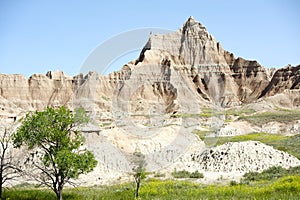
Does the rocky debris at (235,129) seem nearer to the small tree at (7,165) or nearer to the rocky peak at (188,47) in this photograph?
the small tree at (7,165)

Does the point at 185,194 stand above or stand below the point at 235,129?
below

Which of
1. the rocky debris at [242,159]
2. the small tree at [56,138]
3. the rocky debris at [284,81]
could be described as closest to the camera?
the small tree at [56,138]

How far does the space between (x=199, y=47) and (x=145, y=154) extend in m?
113

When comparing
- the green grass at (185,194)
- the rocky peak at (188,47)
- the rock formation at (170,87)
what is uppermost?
the rocky peak at (188,47)

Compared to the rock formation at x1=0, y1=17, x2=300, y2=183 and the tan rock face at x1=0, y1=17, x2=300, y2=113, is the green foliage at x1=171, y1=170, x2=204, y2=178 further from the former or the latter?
the tan rock face at x1=0, y1=17, x2=300, y2=113

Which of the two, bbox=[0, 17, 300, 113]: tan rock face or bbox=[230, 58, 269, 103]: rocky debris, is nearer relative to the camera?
bbox=[0, 17, 300, 113]: tan rock face

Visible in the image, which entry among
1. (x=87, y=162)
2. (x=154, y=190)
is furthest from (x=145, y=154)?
(x=87, y=162)

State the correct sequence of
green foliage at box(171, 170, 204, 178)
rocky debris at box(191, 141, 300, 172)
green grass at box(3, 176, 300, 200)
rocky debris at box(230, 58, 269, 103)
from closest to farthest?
green grass at box(3, 176, 300, 200)
green foliage at box(171, 170, 204, 178)
rocky debris at box(191, 141, 300, 172)
rocky debris at box(230, 58, 269, 103)

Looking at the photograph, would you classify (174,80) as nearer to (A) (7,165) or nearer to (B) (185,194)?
(A) (7,165)

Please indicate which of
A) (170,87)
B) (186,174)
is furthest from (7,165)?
(170,87)

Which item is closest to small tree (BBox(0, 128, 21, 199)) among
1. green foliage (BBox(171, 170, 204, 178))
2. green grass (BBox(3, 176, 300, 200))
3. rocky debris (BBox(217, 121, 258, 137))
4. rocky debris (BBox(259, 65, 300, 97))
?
green grass (BBox(3, 176, 300, 200))

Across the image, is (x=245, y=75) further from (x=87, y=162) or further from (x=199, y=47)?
(x=87, y=162)

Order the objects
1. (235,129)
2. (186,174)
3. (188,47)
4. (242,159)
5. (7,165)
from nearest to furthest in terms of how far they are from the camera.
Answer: (7,165) < (186,174) < (242,159) < (235,129) < (188,47)

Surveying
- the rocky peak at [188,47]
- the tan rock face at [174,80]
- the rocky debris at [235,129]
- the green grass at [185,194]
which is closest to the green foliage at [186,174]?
the green grass at [185,194]
